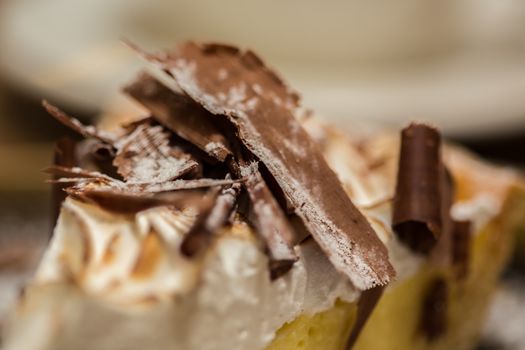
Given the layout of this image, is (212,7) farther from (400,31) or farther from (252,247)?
(252,247)

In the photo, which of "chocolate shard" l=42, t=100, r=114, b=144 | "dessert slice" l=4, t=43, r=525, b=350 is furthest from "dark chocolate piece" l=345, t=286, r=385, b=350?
"chocolate shard" l=42, t=100, r=114, b=144

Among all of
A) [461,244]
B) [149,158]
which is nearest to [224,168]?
[149,158]

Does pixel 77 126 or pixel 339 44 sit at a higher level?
pixel 77 126

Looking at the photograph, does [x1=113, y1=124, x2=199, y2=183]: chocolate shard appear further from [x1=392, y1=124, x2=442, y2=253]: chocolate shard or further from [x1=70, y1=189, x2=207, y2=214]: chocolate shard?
[x1=392, y1=124, x2=442, y2=253]: chocolate shard

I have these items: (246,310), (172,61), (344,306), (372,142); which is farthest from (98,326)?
(372,142)

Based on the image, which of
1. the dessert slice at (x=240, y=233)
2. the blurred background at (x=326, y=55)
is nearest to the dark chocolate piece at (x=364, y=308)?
the dessert slice at (x=240, y=233)

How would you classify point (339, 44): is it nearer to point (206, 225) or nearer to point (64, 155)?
point (64, 155)

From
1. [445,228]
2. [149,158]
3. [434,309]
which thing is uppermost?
[149,158]
